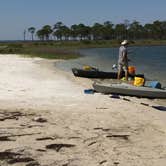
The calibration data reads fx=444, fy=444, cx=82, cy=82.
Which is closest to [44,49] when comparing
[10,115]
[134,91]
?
[134,91]

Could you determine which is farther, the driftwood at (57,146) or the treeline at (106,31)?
the treeline at (106,31)

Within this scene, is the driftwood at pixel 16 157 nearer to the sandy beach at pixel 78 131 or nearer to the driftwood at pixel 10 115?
the sandy beach at pixel 78 131

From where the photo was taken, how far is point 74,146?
847cm

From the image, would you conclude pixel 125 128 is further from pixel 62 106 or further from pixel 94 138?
pixel 62 106

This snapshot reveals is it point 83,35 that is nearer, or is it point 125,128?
point 125,128

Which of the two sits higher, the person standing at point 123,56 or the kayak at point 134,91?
the person standing at point 123,56

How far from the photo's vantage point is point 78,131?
968cm

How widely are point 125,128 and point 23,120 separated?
247 centimetres

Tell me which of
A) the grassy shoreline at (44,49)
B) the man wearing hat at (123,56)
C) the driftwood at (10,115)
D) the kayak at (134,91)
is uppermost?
the man wearing hat at (123,56)

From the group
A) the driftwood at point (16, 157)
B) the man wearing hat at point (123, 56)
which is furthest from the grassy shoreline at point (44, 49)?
the driftwood at point (16, 157)

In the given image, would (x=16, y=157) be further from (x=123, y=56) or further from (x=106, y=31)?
(x=106, y=31)

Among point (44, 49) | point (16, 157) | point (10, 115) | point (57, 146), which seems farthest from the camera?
point (44, 49)

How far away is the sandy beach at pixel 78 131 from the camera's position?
7.75 meters


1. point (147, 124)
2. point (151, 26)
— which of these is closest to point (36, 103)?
point (147, 124)
